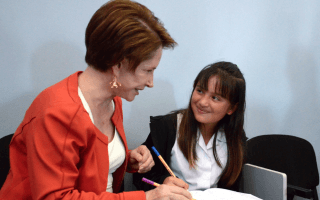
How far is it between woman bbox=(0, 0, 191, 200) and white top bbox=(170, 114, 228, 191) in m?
0.43

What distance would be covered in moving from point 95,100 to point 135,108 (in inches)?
24.5

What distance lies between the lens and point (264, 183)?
114cm

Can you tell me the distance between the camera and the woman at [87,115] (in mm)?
623

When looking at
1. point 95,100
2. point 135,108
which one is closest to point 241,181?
point 135,108

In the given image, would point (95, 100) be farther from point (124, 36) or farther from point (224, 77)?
point (224, 77)

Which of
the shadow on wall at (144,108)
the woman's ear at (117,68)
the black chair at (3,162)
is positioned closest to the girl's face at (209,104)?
the shadow on wall at (144,108)

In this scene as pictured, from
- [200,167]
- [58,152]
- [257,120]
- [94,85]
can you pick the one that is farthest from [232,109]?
[58,152]

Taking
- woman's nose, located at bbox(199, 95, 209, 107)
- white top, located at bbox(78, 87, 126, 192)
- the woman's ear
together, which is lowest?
white top, located at bbox(78, 87, 126, 192)

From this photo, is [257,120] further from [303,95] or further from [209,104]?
[209,104]

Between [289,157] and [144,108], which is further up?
[144,108]

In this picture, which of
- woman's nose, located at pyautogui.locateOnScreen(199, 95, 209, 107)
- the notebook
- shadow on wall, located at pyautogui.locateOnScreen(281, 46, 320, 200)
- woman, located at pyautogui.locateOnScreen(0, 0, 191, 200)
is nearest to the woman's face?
woman, located at pyautogui.locateOnScreen(0, 0, 191, 200)

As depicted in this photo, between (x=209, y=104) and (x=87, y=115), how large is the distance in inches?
25.2

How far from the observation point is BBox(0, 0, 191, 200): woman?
24.5 inches

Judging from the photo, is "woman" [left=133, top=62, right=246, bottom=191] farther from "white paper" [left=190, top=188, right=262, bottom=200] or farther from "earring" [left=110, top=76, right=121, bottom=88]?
"earring" [left=110, top=76, right=121, bottom=88]
